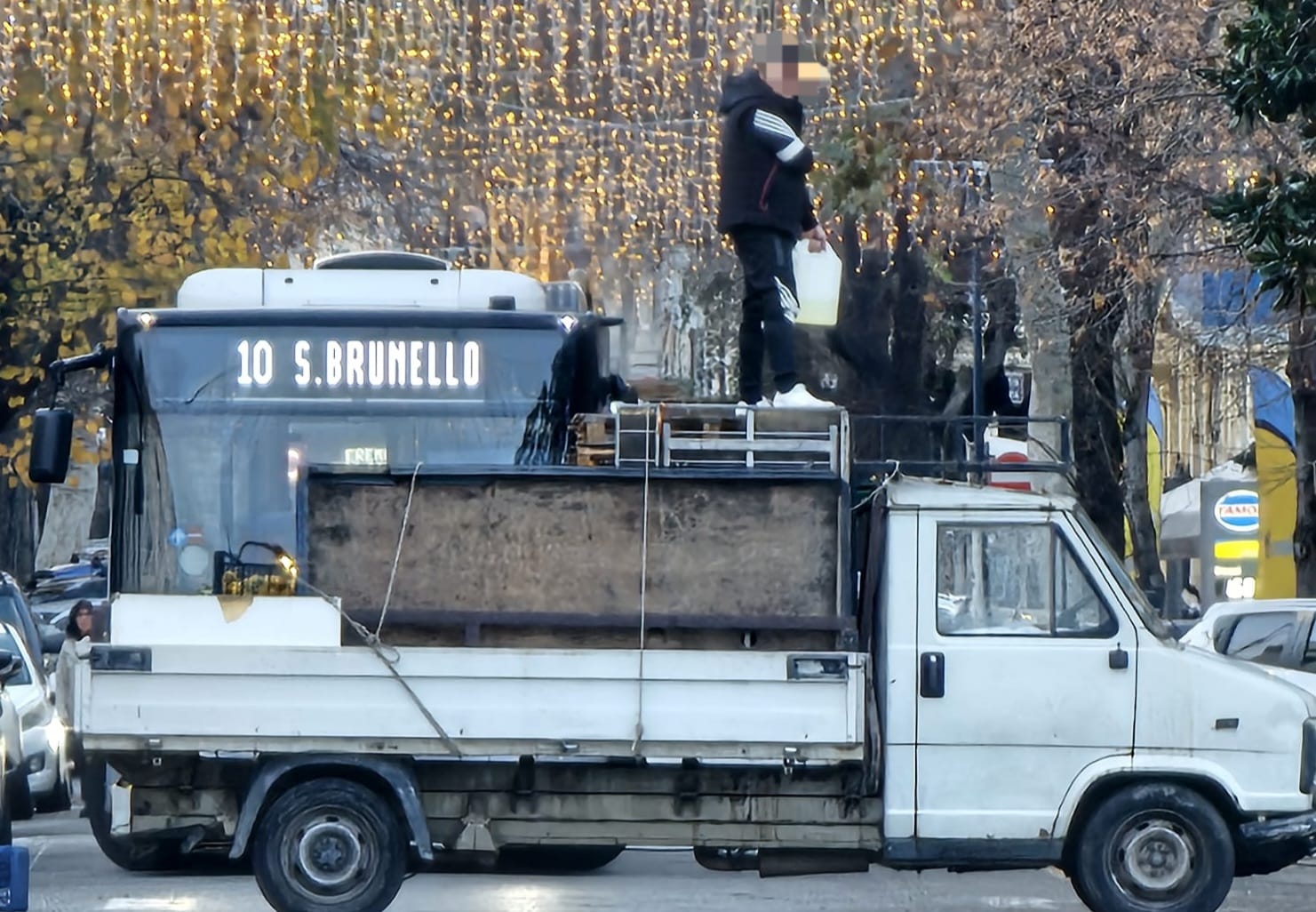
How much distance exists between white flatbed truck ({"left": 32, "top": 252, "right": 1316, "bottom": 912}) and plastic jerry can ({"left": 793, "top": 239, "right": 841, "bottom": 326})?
1660 mm

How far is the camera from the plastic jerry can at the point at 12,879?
866 cm

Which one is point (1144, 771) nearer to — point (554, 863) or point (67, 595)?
point (554, 863)

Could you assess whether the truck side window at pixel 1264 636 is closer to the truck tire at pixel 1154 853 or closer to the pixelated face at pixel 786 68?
the truck tire at pixel 1154 853

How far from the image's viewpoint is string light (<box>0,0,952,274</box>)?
20703mm

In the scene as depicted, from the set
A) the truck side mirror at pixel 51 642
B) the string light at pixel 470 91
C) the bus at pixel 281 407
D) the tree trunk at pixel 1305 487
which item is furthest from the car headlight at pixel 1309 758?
the tree trunk at pixel 1305 487

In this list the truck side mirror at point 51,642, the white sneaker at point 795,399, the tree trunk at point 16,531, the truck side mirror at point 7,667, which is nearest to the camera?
the white sneaker at point 795,399

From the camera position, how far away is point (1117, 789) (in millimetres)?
10328

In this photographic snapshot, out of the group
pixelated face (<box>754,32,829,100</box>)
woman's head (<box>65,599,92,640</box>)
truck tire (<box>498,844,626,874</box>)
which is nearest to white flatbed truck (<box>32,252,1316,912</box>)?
pixelated face (<box>754,32,829,100</box>)

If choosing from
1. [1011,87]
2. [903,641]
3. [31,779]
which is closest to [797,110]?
[903,641]

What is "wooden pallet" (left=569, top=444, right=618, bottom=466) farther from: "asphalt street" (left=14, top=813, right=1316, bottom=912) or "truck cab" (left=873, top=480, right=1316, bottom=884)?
"asphalt street" (left=14, top=813, right=1316, bottom=912)

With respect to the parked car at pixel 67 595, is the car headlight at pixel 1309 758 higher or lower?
higher

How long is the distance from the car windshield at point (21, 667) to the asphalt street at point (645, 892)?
2.81 metres

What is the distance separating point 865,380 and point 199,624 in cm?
2360

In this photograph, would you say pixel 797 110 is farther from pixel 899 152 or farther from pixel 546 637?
pixel 899 152
